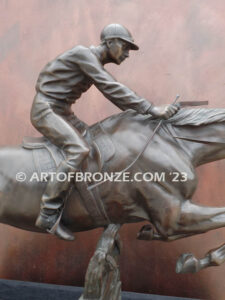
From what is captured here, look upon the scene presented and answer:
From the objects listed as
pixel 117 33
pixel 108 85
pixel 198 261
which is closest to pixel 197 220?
pixel 198 261

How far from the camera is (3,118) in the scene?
323 cm

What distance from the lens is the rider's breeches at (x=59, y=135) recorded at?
1839 mm

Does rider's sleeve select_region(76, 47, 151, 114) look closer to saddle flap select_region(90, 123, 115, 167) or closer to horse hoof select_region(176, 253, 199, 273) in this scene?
saddle flap select_region(90, 123, 115, 167)

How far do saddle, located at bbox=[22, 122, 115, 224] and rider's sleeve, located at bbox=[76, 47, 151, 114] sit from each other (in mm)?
228

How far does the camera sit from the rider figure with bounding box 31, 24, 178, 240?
1.85 metres

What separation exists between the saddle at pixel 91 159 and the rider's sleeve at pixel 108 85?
0.23m

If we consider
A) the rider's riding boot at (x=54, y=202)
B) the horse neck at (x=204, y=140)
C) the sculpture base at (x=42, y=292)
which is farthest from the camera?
the sculpture base at (x=42, y=292)

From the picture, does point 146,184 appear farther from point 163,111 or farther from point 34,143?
point 34,143

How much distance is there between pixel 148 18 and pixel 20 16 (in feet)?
4.09

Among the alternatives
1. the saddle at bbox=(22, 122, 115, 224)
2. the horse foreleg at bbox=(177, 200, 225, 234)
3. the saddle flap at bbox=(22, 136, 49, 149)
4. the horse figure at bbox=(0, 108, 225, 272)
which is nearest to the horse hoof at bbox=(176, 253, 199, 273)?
the horse figure at bbox=(0, 108, 225, 272)

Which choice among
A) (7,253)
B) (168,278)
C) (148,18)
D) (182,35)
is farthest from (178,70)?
(7,253)

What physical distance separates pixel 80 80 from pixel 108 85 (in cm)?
22

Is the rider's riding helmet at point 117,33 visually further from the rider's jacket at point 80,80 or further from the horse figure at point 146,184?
the horse figure at point 146,184

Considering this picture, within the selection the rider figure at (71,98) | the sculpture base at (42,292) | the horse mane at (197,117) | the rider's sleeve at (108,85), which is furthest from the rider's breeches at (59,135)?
the sculpture base at (42,292)
